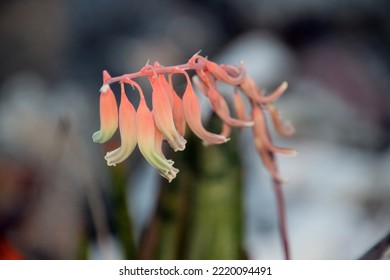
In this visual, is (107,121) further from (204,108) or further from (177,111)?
(204,108)

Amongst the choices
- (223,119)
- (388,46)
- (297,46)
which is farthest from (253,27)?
(223,119)

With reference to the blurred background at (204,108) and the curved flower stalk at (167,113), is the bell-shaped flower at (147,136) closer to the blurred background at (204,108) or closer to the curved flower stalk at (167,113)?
the curved flower stalk at (167,113)

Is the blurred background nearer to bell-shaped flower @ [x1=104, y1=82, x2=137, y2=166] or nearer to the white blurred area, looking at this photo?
the white blurred area

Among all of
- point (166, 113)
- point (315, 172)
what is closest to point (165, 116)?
point (166, 113)

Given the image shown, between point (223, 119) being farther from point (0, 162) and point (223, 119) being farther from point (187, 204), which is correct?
point (0, 162)

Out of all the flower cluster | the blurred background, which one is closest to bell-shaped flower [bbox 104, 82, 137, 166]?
the flower cluster

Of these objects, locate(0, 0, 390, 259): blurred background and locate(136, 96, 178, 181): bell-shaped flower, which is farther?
locate(0, 0, 390, 259): blurred background
